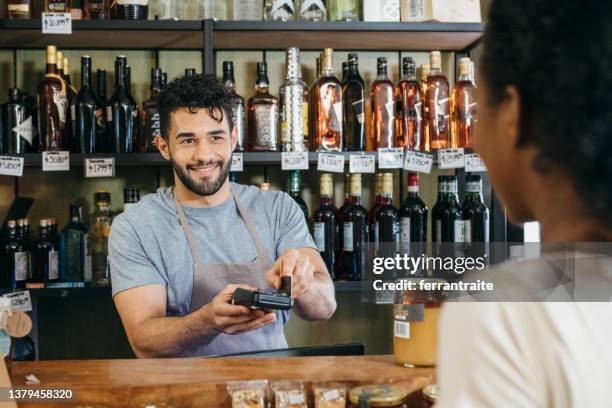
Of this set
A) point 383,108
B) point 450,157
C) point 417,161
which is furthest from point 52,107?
point 450,157

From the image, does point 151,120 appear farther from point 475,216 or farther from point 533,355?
point 533,355

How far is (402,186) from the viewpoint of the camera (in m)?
2.91

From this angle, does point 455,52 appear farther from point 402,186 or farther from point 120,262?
point 120,262

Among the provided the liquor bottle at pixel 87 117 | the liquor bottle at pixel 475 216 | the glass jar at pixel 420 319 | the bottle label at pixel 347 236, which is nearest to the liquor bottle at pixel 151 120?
the liquor bottle at pixel 87 117

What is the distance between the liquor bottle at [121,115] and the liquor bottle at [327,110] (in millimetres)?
621

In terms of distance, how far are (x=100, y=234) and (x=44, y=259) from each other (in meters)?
0.20

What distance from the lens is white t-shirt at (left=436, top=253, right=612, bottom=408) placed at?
0.47m

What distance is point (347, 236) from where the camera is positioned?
2.62m

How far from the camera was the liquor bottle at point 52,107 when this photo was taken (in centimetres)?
249

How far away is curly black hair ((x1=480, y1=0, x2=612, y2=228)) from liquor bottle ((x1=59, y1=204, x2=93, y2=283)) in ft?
7.25

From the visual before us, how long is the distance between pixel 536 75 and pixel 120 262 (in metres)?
1.70

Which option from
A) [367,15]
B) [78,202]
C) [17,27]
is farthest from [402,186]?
[17,27]

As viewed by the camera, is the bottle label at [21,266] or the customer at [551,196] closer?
the customer at [551,196]

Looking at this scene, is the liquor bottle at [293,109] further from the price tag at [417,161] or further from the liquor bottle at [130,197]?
the liquor bottle at [130,197]
